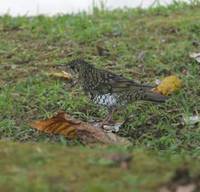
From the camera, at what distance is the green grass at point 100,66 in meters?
6.66

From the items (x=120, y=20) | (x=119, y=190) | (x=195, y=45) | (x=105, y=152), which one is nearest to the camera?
(x=119, y=190)

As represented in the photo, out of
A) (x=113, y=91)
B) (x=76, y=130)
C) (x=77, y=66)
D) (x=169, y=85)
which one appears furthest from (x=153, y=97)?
(x=77, y=66)

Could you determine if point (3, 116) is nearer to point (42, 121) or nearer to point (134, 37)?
point (42, 121)

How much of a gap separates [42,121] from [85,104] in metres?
0.96

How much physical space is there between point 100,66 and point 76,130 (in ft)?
7.23

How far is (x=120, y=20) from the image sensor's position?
1040 cm

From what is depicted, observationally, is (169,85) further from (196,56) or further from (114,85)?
(196,56)

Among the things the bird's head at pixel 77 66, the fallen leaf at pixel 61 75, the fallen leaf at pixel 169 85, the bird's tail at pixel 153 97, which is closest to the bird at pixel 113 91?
the bird's tail at pixel 153 97

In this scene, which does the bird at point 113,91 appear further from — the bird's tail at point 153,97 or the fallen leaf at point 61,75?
the fallen leaf at point 61,75

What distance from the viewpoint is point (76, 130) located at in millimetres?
6469

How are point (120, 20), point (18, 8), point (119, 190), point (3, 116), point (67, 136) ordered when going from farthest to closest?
1. point (18, 8)
2. point (120, 20)
3. point (3, 116)
4. point (67, 136)
5. point (119, 190)

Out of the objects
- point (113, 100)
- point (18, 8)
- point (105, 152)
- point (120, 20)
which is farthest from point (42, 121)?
point (18, 8)

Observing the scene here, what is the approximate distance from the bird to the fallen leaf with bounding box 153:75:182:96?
1.15 feet

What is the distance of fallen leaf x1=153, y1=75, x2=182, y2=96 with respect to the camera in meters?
7.46
